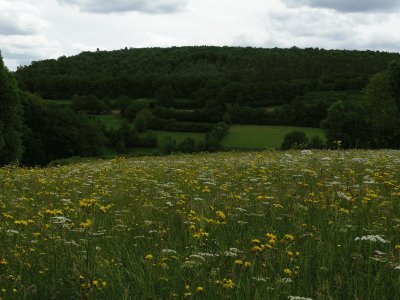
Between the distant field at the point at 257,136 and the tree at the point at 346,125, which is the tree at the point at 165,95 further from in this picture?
the tree at the point at 346,125

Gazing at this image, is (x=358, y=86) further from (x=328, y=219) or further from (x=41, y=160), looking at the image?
(x=328, y=219)

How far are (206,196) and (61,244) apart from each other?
3401 mm

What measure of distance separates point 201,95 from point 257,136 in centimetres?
2800

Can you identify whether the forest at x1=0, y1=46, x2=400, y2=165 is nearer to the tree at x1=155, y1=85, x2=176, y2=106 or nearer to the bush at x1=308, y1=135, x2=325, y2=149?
the tree at x1=155, y1=85, x2=176, y2=106

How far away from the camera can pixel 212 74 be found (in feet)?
390

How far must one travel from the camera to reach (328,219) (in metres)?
6.21

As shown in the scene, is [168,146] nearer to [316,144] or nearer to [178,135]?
[178,135]

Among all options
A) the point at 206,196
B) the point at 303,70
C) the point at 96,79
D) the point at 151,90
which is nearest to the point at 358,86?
the point at 303,70

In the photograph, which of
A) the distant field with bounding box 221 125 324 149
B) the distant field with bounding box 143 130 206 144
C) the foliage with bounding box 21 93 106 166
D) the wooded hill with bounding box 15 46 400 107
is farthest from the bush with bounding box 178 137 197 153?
the wooded hill with bounding box 15 46 400 107

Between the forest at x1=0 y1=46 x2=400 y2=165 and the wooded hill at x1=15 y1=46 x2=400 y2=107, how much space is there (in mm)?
268

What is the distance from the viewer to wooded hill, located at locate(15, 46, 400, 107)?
107312 mm

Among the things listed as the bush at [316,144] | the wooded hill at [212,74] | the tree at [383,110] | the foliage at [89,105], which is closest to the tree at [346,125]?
the bush at [316,144]

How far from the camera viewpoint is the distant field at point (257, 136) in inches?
3125

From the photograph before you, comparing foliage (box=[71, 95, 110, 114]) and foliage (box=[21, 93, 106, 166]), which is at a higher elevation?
foliage (box=[71, 95, 110, 114])
